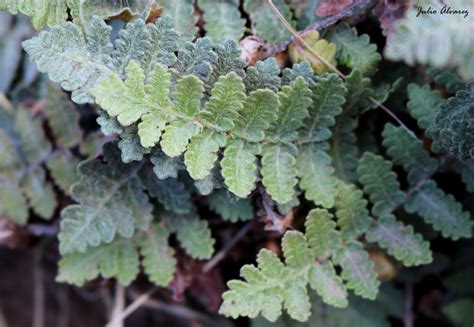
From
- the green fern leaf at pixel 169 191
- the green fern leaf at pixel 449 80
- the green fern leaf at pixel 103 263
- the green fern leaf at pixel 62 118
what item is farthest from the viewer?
the green fern leaf at pixel 62 118

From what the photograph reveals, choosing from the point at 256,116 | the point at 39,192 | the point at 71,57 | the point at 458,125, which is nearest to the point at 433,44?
the point at 458,125

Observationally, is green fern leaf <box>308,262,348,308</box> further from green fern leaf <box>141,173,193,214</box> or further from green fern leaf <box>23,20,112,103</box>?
green fern leaf <box>23,20,112,103</box>

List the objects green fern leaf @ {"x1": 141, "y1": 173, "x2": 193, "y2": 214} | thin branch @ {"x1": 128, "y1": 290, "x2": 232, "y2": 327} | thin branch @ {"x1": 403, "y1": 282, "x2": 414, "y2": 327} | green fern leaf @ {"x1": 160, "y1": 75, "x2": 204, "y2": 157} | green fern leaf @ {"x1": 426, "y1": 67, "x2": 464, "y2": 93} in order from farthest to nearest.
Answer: thin branch @ {"x1": 128, "y1": 290, "x2": 232, "y2": 327}, thin branch @ {"x1": 403, "y1": 282, "x2": 414, "y2": 327}, green fern leaf @ {"x1": 141, "y1": 173, "x2": 193, "y2": 214}, green fern leaf @ {"x1": 426, "y1": 67, "x2": 464, "y2": 93}, green fern leaf @ {"x1": 160, "y1": 75, "x2": 204, "y2": 157}

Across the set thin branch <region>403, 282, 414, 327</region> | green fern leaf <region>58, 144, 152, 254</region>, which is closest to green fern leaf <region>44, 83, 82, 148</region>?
green fern leaf <region>58, 144, 152, 254</region>

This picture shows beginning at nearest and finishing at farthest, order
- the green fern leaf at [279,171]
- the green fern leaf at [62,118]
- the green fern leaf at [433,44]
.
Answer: the green fern leaf at [433,44] < the green fern leaf at [279,171] < the green fern leaf at [62,118]

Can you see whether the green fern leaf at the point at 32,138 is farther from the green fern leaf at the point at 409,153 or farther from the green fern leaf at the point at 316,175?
the green fern leaf at the point at 409,153

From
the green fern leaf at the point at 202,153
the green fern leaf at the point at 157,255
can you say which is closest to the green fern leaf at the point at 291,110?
the green fern leaf at the point at 202,153

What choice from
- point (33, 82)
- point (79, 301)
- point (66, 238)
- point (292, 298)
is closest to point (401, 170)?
point (292, 298)
